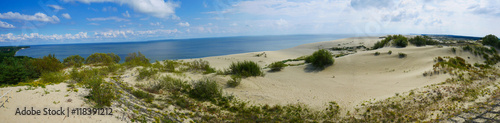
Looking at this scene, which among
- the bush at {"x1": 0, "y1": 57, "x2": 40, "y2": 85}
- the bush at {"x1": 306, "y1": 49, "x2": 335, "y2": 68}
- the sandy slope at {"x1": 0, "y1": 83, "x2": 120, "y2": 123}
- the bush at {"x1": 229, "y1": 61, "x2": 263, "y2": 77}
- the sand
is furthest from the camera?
the bush at {"x1": 306, "y1": 49, "x2": 335, "y2": 68}

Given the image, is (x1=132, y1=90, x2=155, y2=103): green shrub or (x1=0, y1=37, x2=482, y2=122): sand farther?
(x1=132, y1=90, x2=155, y2=103): green shrub

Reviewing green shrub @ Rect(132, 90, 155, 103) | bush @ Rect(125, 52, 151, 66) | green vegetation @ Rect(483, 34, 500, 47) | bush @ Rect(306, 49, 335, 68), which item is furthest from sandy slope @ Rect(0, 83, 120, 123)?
green vegetation @ Rect(483, 34, 500, 47)

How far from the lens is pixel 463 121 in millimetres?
5320

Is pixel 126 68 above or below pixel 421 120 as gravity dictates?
above

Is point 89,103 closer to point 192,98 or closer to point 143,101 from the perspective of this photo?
point 143,101

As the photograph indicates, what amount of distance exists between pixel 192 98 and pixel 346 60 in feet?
39.1

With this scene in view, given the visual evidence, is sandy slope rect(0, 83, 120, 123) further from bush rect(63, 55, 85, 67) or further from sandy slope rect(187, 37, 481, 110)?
bush rect(63, 55, 85, 67)

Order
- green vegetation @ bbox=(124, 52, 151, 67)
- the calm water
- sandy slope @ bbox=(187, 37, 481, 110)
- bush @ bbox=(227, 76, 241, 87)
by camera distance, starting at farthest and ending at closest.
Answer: the calm water < green vegetation @ bbox=(124, 52, 151, 67) < bush @ bbox=(227, 76, 241, 87) < sandy slope @ bbox=(187, 37, 481, 110)

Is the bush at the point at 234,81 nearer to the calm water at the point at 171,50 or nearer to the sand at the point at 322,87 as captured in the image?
the sand at the point at 322,87

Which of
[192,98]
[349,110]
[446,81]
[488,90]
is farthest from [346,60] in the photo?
[192,98]

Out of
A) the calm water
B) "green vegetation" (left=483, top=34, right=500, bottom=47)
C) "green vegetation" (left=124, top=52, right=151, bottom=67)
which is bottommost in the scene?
the calm water

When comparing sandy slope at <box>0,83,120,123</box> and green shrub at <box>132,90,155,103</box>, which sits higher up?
sandy slope at <box>0,83,120,123</box>

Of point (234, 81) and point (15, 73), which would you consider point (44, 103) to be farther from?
point (234, 81)

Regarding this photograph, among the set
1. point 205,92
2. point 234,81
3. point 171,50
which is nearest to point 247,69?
point 234,81
